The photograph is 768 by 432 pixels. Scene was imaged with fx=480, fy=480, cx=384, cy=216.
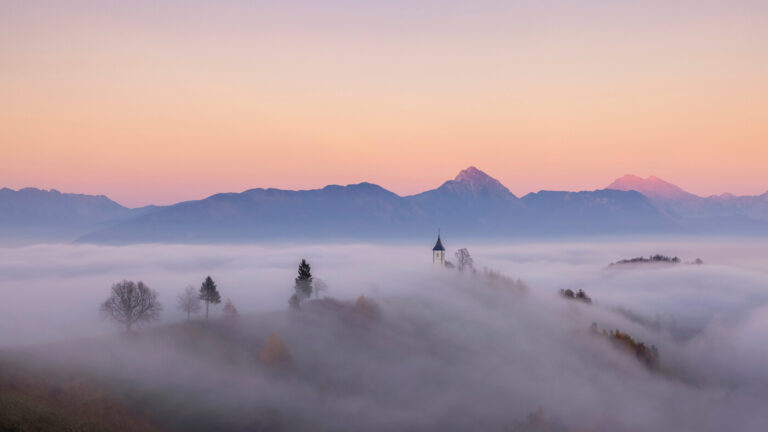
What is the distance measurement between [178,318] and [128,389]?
30190 millimetres

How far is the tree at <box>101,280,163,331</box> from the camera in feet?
288

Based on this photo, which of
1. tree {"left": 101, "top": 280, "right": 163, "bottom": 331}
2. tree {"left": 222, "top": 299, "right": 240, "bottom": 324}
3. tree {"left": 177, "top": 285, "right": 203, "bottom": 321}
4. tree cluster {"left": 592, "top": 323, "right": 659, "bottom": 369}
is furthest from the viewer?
tree cluster {"left": 592, "top": 323, "right": 659, "bottom": 369}

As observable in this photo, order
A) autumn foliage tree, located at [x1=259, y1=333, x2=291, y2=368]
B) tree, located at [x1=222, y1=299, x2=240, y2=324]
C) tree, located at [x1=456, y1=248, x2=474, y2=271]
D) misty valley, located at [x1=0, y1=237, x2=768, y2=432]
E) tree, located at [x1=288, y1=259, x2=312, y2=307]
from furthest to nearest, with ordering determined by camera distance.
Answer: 1. tree, located at [x1=456, y1=248, x2=474, y2=271]
2. tree, located at [x1=288, y1=259, x2=312, y2=307]
3. tree, located at [x1=222, y1=299, x2=240, y2=324]
4. autumn foliage tree, located at [x1=259, y1=333, x2=291, y2=368]
5. misty valley, located at [x1=0, y1=237, x2=768, y2=432]

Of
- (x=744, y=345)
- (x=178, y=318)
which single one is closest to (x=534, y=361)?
(x=178, y=318)

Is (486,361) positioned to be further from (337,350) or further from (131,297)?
(131,297)

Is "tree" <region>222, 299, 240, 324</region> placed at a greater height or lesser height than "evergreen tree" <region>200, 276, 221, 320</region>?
lesser

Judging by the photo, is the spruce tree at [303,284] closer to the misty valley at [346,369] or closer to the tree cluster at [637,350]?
the misty valley at [346,369]

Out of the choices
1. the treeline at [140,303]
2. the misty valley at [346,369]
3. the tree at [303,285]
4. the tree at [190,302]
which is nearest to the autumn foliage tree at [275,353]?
the misty valley at [346,369]

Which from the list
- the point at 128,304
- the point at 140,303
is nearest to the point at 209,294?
the point at 140,303

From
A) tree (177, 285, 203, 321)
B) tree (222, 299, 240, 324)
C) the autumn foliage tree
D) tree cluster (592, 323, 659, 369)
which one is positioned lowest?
tree cluster (592, 323, 659, 369)

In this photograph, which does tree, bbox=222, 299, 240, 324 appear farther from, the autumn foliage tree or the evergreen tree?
the autumn foliage tree

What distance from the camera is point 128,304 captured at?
289 ft

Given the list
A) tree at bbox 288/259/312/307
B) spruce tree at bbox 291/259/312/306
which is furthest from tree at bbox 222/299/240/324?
spruce tree at bbox 291/259/312/306

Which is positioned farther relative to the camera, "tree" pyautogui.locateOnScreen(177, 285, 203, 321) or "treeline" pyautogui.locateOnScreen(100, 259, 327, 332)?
"tree" pyautogui.locateOnScreen(177, 285, 203, 321)
